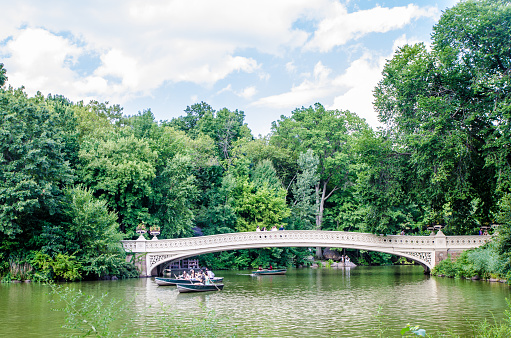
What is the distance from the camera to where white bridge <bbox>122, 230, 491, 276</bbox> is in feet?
98.0

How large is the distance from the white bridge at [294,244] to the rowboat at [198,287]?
6838 mm

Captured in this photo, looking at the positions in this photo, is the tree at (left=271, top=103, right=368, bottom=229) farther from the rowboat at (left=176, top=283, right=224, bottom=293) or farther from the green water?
the rowboat at (left=176, top=283, right=224, bottom=293)

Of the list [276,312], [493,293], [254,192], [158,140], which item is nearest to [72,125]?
[158,140]

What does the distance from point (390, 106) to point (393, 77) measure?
1.35 m

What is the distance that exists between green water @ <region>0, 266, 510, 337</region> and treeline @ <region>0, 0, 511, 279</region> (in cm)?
299

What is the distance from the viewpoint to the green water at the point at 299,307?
42.2ft

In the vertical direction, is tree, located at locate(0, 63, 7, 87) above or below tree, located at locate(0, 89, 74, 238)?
above

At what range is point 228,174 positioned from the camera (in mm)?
42344

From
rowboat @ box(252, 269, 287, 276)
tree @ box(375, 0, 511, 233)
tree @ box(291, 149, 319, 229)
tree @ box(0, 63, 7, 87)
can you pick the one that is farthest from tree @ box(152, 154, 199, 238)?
tree @ box(375, 0, 511, 233)

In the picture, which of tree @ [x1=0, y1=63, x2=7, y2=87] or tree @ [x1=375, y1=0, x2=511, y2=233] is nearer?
tree @ [x1=375, y1=0, x2=511, y2=233]

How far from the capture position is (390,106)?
25.3 meters

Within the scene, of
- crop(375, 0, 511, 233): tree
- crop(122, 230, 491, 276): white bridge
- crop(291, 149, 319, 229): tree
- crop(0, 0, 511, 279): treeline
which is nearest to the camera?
crop(375, 0, 511, 233): tree

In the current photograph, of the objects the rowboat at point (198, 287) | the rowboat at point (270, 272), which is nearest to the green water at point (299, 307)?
the rowboat at point (198, 287)

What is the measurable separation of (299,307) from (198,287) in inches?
260
